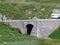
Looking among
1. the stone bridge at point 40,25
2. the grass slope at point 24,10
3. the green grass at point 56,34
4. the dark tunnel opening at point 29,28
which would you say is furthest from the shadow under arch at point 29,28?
the grass slope at point 24,10

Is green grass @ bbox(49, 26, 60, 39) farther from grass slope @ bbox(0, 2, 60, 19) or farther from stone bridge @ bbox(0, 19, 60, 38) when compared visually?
grass slope @ bbox(0, 2, 60, 19)

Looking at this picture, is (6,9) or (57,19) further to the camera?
(6,9)

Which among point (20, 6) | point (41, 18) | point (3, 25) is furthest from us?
point (20, 6)

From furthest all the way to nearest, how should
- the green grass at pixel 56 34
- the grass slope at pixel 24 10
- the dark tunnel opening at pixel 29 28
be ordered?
the grass slope at pixel 24 10
the dark tunnel opening at pixel 29 28
the green grass at pixel 56 34

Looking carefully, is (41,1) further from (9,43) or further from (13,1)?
(9,43)

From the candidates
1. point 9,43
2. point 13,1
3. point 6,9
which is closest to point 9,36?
point 9,43

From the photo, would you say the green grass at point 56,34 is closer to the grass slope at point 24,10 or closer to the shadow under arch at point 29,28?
the shadow under arch at point 29,28

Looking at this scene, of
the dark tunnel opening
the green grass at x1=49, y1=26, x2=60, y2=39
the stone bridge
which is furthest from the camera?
the dark tunnel opening

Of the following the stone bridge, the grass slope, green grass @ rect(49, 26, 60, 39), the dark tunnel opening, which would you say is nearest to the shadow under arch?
the dark tunnel opening

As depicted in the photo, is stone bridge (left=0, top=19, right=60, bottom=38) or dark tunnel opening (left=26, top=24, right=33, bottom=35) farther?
dark tunnel opening (left=26, top=24, right=33, bottom=35)
